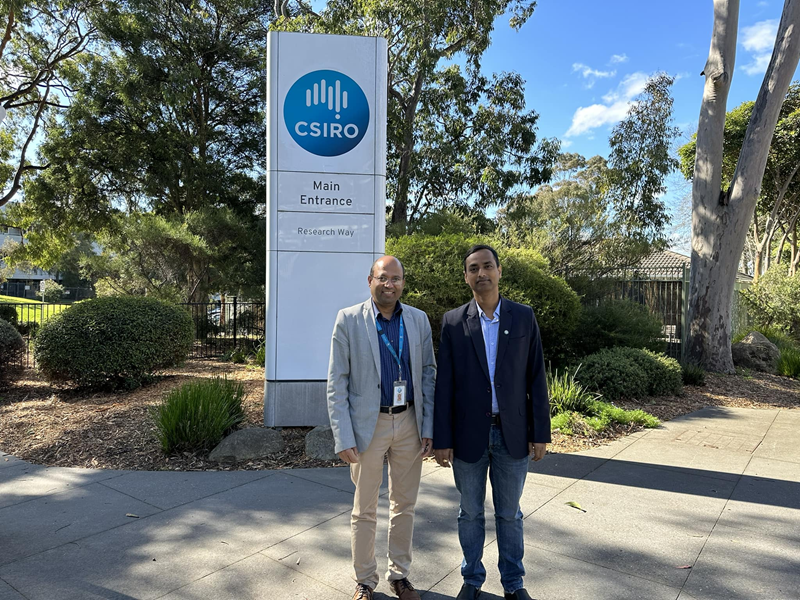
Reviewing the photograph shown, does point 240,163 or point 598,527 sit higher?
point 240,163

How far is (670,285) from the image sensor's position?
12438 mm

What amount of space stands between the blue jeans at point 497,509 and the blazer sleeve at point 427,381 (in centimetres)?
24

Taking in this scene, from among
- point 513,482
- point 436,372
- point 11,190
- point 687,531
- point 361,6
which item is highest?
point 361,6

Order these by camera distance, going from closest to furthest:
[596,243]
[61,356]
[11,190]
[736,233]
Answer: [61,356] < [736,233] < [596,243] < [11,190]

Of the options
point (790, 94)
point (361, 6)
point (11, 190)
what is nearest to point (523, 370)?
point (361, 6)

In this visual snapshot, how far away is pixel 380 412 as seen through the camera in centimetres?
282

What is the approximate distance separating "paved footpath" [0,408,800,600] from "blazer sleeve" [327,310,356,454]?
0.89 m

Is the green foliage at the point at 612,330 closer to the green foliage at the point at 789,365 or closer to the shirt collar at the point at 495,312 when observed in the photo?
the green foliage at the point at 789,365

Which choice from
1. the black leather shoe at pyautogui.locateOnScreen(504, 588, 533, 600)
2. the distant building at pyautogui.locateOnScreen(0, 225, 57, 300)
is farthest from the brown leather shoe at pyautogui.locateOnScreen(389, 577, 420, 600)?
the distant building at pyautogui.locateOnScreen(0, 225, 57, 300)

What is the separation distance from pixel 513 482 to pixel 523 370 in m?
0.57

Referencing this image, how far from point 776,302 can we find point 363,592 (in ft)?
52.7

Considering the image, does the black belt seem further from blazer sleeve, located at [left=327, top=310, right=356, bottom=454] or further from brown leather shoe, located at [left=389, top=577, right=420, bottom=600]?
brown leather shoe, located at [left=389, top=577, right=420, bottom=600]

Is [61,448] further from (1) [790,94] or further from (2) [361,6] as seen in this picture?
(1) [790,94]

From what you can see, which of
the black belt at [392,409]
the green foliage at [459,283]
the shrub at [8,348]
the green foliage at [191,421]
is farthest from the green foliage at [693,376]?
the shrub at [8,348]
